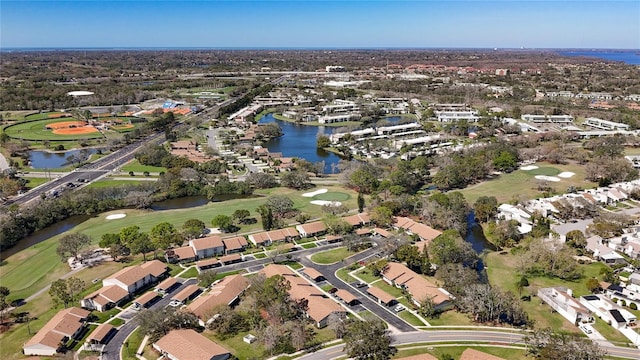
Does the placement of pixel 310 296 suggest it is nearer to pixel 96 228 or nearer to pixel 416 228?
pixel 416 228

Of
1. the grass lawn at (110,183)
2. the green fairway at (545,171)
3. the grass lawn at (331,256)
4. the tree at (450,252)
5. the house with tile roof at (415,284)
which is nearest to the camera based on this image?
the house with tile roof at (415,284)

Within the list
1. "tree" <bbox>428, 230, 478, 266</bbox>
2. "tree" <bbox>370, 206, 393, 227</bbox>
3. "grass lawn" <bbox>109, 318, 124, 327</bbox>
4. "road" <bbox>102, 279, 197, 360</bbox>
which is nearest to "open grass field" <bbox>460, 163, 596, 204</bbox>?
"tree" <bbox>370, 206, 393, 227</bbox>

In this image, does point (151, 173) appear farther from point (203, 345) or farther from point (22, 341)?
point (203, 345)

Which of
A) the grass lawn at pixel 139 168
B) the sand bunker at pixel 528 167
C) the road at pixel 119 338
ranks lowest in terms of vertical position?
the road at pixel 119 338

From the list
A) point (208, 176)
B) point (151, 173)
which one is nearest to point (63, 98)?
point (151, 173)

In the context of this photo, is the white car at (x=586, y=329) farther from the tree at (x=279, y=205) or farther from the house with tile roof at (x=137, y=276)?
the house with tile roof at (x=137, y=276)

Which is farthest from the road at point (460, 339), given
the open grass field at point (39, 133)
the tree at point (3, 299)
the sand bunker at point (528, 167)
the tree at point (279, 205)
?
the open grass field at point (39, 133)
